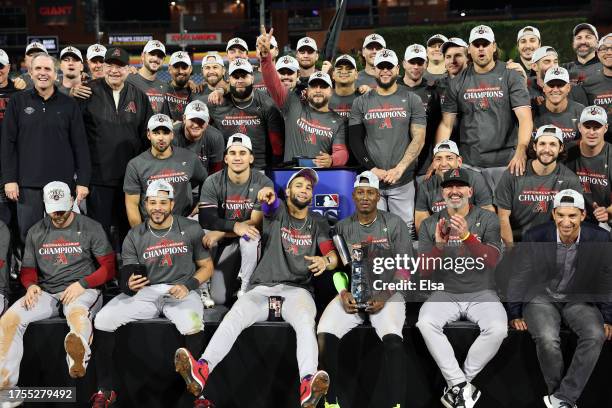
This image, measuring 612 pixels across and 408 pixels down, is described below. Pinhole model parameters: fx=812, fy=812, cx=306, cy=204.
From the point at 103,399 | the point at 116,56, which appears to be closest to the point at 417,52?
the point at 116,56

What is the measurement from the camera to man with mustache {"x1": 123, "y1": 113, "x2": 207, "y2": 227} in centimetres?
771

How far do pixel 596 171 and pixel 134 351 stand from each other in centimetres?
453

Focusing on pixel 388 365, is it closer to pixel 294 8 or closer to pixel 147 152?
pixel 147 152

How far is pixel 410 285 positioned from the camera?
270 inches

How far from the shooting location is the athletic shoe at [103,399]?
21.6 feet

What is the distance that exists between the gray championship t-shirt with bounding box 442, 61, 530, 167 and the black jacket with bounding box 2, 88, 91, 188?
3779 mm

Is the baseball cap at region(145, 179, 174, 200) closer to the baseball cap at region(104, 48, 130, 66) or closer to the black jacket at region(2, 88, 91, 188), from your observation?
the black jacket at region(2, 88, 91, 188)

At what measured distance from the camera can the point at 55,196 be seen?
7.13 metres

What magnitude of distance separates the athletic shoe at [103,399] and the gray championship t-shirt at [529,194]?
3826 millimetres

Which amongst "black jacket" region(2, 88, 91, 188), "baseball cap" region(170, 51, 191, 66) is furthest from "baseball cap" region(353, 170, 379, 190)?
"baseball cap" region(170, 51, 191, 66)

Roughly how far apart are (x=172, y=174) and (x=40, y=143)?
49.8 inches

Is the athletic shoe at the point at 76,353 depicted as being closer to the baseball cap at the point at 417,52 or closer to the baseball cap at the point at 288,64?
the baseball cap at the point at 288,64

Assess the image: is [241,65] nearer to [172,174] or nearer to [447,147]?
[172,174]

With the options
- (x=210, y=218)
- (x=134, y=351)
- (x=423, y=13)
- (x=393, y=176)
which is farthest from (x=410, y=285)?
(x=423, y=13)
